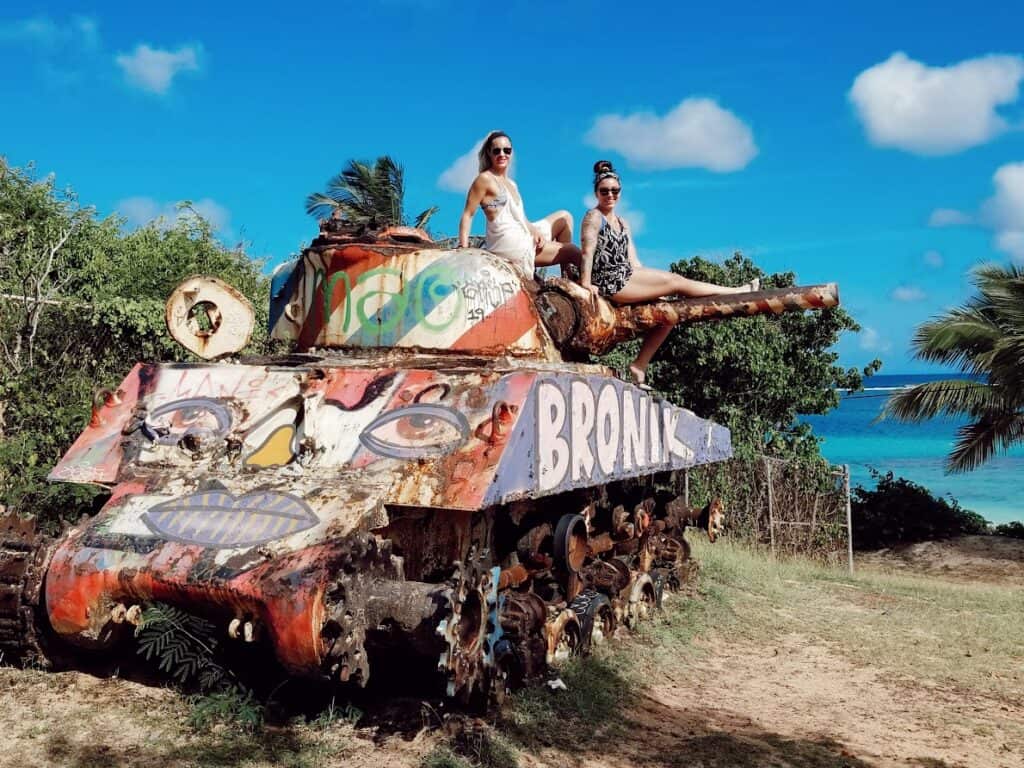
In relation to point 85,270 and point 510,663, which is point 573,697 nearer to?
point 510,663

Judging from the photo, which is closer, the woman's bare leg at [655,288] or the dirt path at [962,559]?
the woman's bare leg at [655,288]

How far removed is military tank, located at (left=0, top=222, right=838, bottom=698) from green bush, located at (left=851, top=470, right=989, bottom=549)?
1266 cm

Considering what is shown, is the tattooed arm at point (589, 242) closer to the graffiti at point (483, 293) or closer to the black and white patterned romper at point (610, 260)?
the black and white patterned romper at point (610, 260)

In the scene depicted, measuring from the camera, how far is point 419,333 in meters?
6.34

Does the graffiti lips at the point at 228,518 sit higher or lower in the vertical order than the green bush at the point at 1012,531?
lower

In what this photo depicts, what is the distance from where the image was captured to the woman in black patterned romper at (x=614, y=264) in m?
7.27

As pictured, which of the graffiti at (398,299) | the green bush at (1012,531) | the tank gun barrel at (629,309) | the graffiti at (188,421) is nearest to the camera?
the graffiti at (188,421)

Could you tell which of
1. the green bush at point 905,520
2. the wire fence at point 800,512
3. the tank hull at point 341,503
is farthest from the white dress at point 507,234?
the green bush at point 905,520

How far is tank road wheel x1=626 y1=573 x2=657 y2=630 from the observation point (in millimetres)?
7609

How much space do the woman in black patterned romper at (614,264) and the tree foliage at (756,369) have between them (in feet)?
33.3

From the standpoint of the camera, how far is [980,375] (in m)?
15.9

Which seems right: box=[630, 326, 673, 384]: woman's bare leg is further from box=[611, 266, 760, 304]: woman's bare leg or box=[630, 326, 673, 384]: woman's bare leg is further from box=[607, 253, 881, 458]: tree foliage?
box=[607, 253, 881, 458]: tree foliage

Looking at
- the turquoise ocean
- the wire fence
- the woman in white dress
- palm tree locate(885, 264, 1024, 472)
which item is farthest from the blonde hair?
the turquoise ocean

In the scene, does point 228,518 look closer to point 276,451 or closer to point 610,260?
point 276,451
